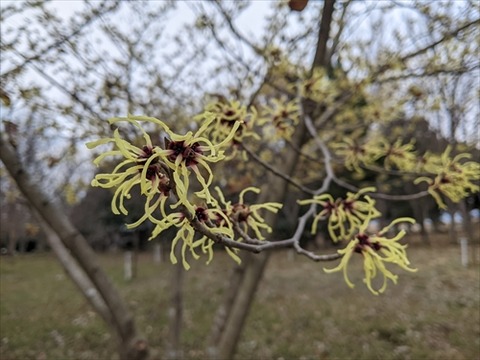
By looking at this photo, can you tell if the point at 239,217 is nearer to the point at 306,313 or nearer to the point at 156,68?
the point at 156,68

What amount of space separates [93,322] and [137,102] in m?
3.41

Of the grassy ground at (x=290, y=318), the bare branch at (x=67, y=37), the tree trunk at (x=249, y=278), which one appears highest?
the bare branch at (x=67, y=37)

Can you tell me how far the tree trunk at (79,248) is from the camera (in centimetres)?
224

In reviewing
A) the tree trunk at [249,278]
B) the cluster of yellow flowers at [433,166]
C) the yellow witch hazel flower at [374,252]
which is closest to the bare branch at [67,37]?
the tree trunk at [249,278]

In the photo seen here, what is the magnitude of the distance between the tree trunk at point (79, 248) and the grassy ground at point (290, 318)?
1.45 metres

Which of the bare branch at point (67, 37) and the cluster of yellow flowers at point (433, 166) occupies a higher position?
the bare branch at point (67, 37)

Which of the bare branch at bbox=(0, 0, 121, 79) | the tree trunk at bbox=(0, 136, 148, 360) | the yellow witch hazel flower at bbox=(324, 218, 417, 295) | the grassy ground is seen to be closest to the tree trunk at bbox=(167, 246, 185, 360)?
the grassy ground

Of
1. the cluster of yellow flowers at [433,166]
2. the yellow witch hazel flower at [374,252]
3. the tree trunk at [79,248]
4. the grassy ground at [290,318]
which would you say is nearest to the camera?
the yellow witch hazel flower at [374,252]

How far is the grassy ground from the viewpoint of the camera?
13.1 feet

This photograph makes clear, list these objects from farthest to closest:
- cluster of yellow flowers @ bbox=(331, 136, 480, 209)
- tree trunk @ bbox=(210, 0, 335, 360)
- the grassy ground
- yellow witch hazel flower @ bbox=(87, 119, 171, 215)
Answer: the grassy ground → tree trunk @ bbox=(210, 0, 335, 360) → cluster of yellow flowers @ bbox=(331, 136, 480, 209) → yellow witch hazel flower @ bbox=(87, 119, 171, 215)

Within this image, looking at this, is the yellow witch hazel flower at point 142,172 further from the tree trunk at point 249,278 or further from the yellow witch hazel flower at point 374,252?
the tree trunk at point 249,278

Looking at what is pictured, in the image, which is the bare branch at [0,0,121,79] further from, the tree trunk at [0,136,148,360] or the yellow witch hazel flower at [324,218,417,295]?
Answer: the yellow witch hazel flower at [324,218,417,295]

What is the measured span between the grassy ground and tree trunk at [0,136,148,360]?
1455 mm

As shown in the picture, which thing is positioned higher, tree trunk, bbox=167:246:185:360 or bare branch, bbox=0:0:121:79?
bare branch, bbox=0:0:121:79
